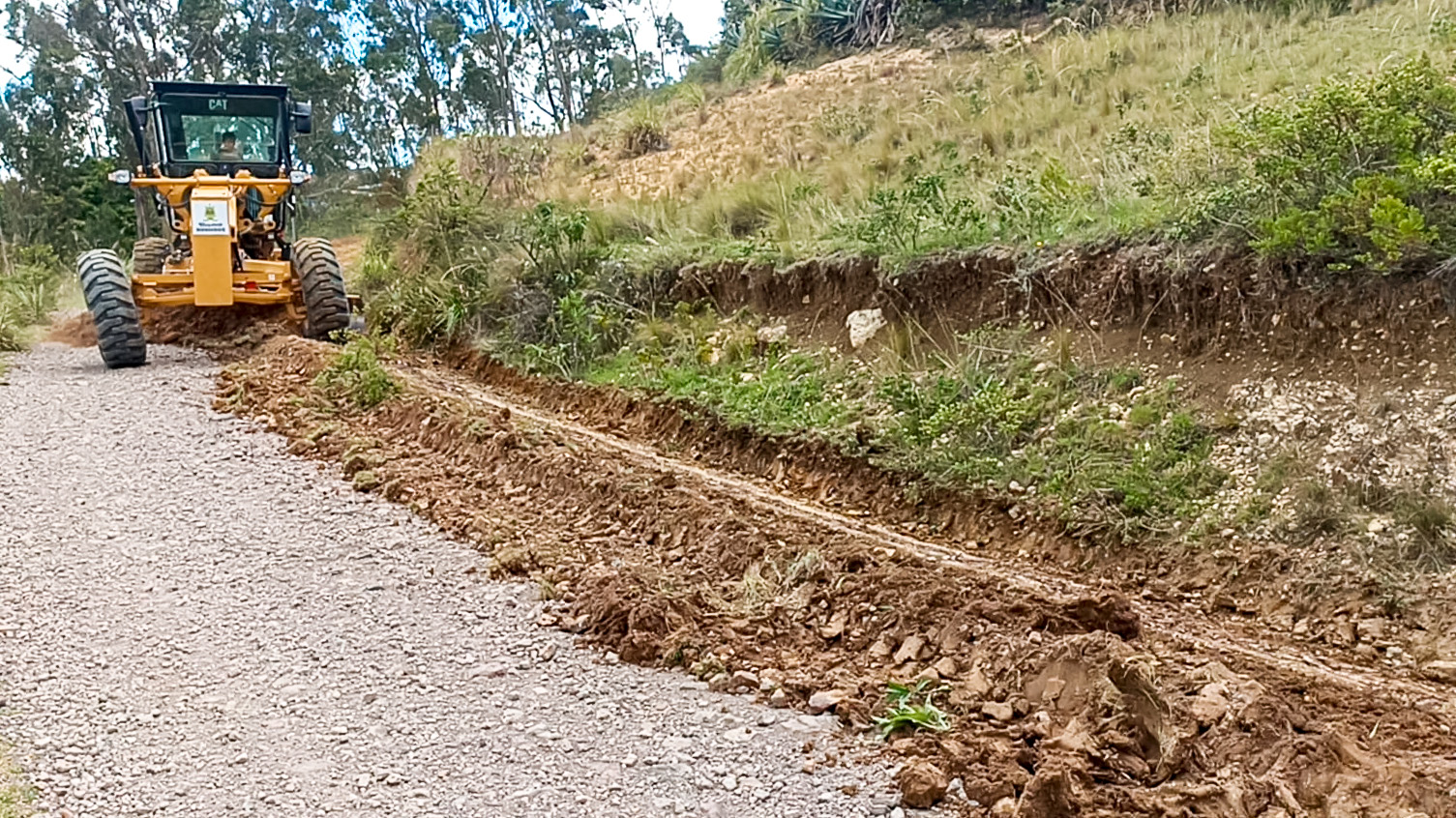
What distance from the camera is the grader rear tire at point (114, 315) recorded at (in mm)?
9766

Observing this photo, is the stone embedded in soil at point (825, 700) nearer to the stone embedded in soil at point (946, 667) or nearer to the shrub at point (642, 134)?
the stone embedded in soil at point (946, 667)

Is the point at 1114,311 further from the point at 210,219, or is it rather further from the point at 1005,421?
the point at 210,219

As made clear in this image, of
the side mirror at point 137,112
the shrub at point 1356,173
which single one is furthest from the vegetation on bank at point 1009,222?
the side mirror at point 137,112

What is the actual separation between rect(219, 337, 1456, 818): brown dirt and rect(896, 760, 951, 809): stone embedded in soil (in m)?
0.02

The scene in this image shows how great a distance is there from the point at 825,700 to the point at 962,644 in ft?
1.92

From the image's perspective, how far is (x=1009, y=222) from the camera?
7.29 metres

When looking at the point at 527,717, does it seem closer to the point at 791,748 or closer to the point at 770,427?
the point at 791,748

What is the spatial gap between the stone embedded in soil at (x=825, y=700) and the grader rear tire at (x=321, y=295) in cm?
789

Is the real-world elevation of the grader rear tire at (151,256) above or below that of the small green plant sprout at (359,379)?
above

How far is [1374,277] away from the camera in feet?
17.1

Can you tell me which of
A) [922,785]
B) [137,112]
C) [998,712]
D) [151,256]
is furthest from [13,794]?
[151,256]

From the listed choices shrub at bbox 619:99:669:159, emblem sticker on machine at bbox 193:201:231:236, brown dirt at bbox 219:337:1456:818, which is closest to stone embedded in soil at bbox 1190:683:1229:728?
brown dirt at bbox 219:337:1456:818

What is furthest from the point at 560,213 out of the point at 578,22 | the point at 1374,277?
the point at 578,22

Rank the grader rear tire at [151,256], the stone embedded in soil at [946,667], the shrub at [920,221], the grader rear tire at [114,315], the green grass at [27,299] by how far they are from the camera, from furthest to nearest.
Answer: the green grass at [27,299]
the grader rear tire at [151,256]
the grader rear tire at [114,315]
the shrub at [920,221]
the stone embedded in soil at [946,667]
